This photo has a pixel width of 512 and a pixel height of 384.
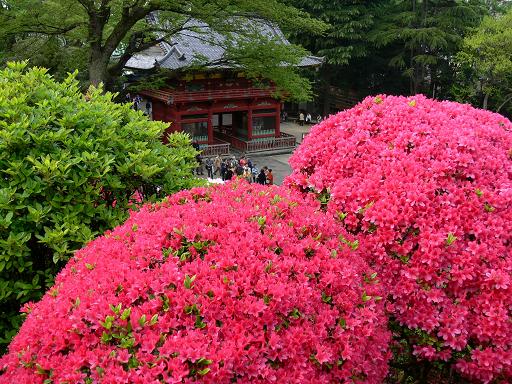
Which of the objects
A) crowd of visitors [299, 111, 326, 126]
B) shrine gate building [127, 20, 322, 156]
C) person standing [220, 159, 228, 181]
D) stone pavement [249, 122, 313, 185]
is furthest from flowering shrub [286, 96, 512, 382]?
crowd of visitors [299, 111, 326, 126]

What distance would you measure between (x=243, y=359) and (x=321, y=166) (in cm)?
255

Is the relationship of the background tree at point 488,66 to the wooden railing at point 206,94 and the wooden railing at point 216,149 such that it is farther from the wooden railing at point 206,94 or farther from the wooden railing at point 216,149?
the wooden railing at point 216,149

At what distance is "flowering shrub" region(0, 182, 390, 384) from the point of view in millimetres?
2770

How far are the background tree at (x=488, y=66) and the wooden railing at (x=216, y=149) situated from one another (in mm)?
14114

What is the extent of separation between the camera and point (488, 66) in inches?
1072

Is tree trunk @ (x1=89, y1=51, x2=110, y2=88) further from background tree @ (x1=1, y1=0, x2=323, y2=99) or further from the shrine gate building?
the shrine gate building

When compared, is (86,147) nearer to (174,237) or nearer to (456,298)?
(174,237)

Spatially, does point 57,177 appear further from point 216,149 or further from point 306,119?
point 306,119

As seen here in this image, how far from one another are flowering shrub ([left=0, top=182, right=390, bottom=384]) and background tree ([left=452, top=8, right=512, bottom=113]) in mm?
26843

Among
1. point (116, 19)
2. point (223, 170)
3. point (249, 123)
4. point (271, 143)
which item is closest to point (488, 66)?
point (271, 143)

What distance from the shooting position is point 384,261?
158 inches

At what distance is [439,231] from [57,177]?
3.14 m

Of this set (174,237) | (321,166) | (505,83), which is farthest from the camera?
(505,83)

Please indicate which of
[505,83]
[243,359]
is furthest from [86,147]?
[505,83]
